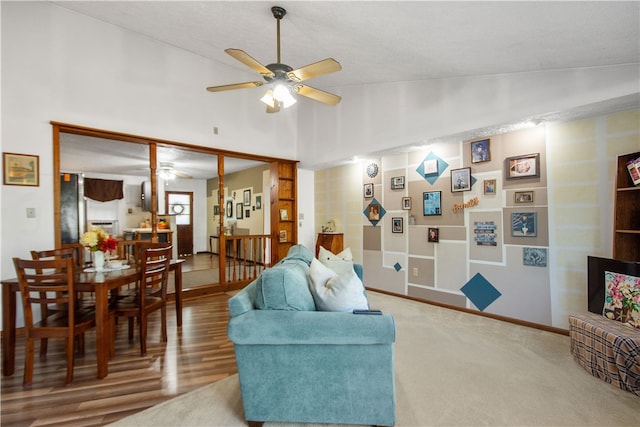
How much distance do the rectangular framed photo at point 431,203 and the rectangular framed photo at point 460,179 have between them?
232 millimetres

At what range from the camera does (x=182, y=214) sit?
8820mm

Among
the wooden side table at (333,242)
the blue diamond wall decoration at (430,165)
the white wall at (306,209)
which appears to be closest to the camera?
the blue diamond wall decoration at (430,165)

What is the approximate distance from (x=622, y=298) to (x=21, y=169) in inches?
239

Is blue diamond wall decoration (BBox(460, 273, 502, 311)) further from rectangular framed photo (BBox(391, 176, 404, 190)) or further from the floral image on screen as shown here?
rectangular framed photo (BBox(391, 176, 404, 190))

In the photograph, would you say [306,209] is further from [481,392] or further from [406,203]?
[481,392]

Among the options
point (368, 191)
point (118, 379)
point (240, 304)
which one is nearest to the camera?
point (240, 304)

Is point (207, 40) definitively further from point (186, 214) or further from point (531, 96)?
point (186, 214)

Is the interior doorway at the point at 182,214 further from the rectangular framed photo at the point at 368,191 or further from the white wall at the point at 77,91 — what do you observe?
the rectangular framed photo at the point at 368,191

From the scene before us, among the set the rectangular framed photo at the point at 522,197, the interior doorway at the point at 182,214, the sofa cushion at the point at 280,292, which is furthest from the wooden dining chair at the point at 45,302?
the interior doorway at the point at 182,214

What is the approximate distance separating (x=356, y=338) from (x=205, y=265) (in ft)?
20.3

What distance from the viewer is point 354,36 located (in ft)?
9.93

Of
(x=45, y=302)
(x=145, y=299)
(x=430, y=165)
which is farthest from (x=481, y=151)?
(x=45, y=302)

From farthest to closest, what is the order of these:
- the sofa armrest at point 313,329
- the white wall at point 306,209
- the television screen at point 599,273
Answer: the white wall at point 306,209, the television screen at point 599,273, the sofa armrest at point 313,329

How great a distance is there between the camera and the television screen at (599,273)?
2.45 meters
